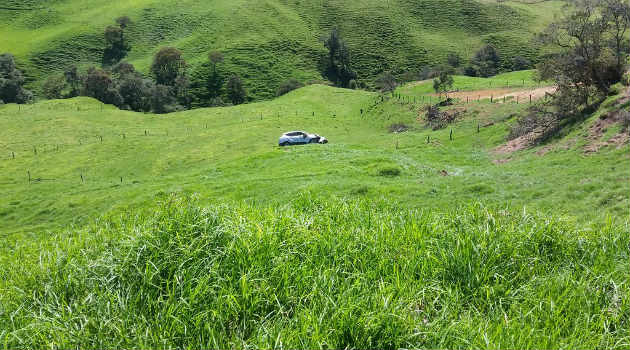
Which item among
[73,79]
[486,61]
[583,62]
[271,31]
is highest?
[271,31]

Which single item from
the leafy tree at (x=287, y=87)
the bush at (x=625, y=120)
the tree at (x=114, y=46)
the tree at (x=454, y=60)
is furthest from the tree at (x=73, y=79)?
the bush at (x=625, y=120)

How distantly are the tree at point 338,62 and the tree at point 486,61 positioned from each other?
1449 inches

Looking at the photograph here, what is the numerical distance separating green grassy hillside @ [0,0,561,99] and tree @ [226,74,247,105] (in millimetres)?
4217

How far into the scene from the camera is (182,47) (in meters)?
116

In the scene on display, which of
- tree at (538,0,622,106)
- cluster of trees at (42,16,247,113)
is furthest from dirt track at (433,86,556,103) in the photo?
cluster of trees at (42,16,247,113)

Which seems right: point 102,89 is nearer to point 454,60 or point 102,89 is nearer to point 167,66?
point 167,66

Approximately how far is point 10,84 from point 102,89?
86.9ft

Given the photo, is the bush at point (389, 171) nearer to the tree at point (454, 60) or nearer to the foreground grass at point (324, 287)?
the foreground grass at point (324, 287)

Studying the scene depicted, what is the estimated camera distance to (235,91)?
9431cm

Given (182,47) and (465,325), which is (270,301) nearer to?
(465,325)

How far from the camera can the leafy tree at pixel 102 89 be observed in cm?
8462

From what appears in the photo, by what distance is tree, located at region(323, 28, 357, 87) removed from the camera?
115069mm

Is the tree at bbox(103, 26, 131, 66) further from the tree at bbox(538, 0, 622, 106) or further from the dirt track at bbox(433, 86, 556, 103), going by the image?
the tree at bbox(538, 0, 622, 106)

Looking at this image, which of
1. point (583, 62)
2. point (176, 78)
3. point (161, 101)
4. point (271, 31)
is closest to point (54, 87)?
point (176, 78)
